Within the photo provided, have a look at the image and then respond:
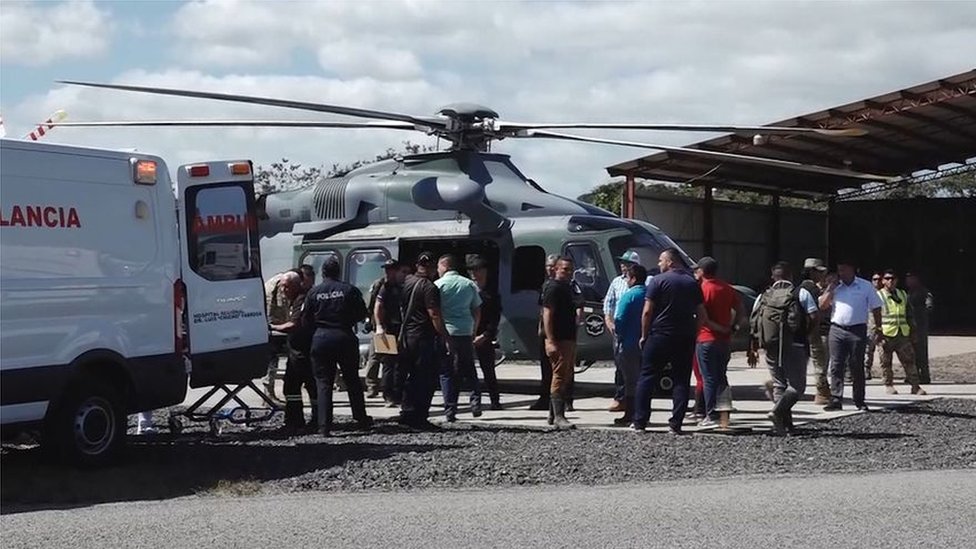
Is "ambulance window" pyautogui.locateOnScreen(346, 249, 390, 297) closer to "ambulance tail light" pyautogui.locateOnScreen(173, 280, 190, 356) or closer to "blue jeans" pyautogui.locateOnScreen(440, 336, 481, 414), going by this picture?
"blue jeans" pyautogui.locateOnScreen(440, 336, 481, 414)

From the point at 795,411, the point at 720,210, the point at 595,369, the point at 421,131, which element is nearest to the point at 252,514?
the point at 795,411

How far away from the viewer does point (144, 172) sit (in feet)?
34.4

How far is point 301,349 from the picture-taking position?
41.8 feet

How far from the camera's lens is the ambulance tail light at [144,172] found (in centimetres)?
1042

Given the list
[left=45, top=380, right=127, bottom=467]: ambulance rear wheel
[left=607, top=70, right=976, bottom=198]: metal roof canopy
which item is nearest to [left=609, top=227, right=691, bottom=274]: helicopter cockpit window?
[left=45, top=380, right=127, bottom=467]: ambulance rear wheel

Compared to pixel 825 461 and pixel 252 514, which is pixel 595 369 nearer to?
pixel 825 461

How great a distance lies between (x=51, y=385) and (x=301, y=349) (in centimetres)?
346

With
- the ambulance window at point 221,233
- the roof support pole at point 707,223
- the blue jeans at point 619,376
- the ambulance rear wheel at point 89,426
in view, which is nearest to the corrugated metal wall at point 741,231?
the roof support pole at point 707,223

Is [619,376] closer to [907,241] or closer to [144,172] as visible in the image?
[144,172]

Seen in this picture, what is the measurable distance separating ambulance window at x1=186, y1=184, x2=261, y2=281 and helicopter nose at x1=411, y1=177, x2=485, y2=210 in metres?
4.56

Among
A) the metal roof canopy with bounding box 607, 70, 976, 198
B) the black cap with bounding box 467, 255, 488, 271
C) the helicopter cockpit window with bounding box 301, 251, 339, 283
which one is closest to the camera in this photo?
the black cap with bounding box 467, 255, 488, 271

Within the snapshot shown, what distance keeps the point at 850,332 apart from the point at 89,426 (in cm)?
811

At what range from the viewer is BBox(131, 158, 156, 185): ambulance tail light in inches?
410

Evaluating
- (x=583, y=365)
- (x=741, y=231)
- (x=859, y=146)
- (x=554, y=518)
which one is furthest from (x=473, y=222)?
(x=741, y=231)
